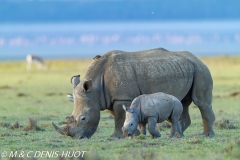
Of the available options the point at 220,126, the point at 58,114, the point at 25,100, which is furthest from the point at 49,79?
the point at 220,126

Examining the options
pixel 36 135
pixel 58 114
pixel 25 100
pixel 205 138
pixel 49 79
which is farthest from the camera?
pixel 49 79

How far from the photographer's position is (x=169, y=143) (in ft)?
42.9

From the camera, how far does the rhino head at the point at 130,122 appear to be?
13.6 metres

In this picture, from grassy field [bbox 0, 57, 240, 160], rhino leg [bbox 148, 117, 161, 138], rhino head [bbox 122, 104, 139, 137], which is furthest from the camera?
rhino leg [bbox 148, 117, 161, 138]

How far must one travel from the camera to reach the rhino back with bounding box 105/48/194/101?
573 inches

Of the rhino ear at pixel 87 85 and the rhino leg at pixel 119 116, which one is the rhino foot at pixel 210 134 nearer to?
the rhino leg at pixel 119 116

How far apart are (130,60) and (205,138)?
2202 mm

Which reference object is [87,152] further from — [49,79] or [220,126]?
[49,79]

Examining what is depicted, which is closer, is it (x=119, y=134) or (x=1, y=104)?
(x=119, y=134)

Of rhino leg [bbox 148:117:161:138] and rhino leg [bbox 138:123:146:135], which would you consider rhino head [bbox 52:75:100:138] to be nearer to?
rhino leg [bbox 138:123:146:135]

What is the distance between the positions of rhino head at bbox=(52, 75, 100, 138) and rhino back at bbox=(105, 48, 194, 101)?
1.32 feet

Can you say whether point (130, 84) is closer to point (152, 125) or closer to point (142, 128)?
point (142, 128)

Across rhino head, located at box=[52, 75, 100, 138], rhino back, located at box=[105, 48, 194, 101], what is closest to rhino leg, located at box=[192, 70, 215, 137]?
rhino back, located at box=[105, 48, 194, 101]

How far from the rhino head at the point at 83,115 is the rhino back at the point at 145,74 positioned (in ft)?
1.32
